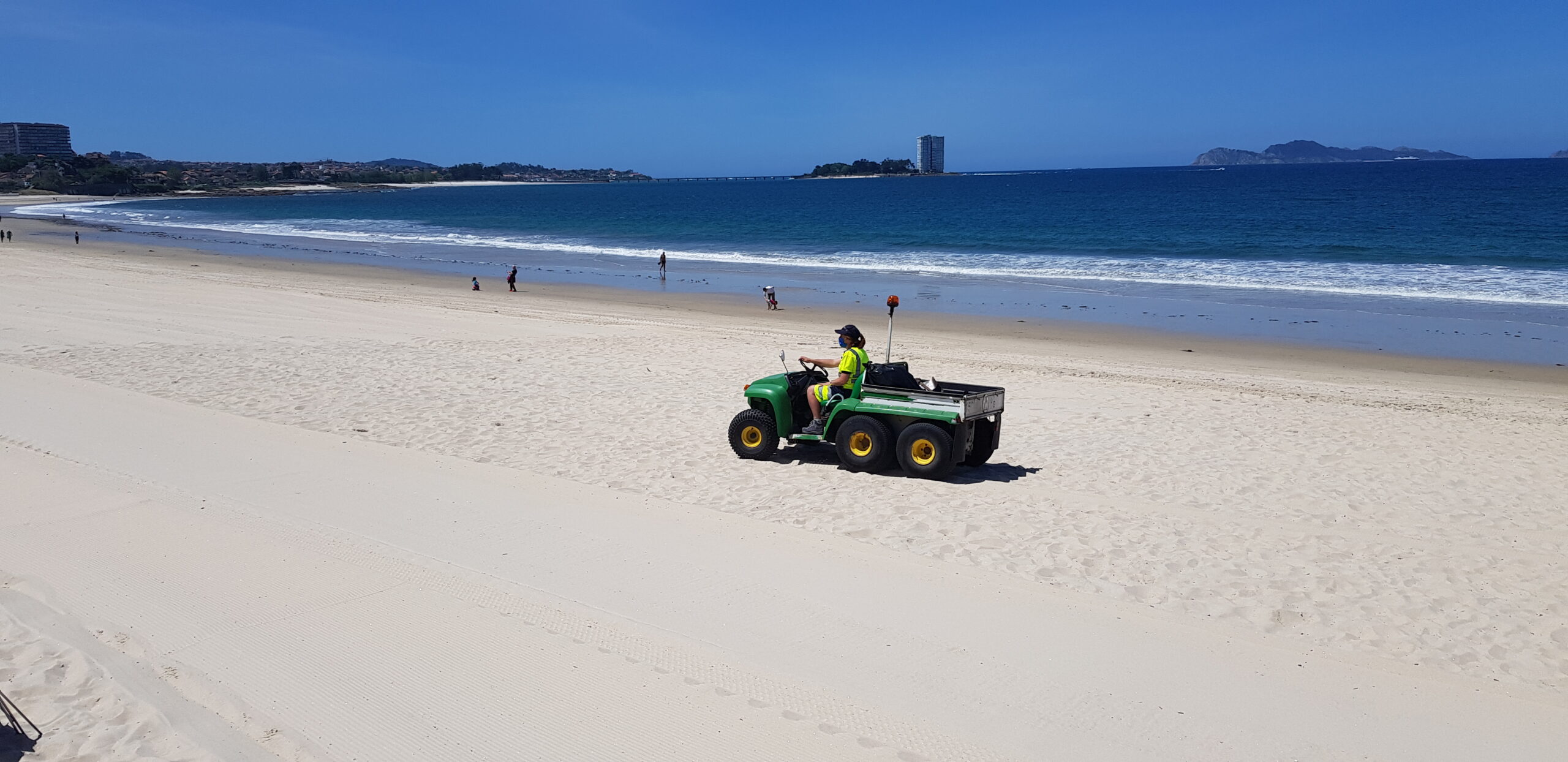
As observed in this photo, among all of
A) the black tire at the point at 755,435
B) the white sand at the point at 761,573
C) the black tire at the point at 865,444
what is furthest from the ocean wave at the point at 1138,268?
the black tire at the point at 755,435

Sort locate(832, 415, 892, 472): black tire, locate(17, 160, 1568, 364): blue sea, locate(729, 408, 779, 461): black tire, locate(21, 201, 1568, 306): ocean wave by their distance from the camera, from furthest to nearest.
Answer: locate(21, 201, 1568, 306): ocean wave
locate(17, 160, 1568, 364): blue sea
locate(729, 408, 779, 461): black tire
locate(832, 415, 892, 472): black tire

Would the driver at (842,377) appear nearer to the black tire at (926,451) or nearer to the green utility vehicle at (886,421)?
the green utility vehicle at (886,421)

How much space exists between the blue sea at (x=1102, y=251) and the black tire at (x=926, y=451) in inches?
567

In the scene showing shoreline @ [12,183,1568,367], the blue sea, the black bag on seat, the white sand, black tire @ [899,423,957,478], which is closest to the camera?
the white sand

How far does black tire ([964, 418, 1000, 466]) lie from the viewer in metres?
9.70

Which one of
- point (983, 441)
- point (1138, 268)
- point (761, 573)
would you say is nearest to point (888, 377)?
point (983, 441)

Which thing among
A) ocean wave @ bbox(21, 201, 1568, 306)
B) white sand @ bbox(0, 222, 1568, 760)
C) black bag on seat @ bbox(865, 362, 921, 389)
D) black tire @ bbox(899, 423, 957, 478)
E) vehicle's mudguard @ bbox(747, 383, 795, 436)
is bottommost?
white sand @ bbox(0, 222, 1568, 760)

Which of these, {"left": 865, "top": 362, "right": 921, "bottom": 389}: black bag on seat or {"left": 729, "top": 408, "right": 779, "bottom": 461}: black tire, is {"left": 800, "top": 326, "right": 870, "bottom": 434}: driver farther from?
{"left": 729, "top": 408, "right": 779, "bottom": 461}: black tire

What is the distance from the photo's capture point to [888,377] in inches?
382

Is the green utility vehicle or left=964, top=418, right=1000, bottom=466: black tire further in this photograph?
left=964, top=418, right=1000, bottom=466: black tire

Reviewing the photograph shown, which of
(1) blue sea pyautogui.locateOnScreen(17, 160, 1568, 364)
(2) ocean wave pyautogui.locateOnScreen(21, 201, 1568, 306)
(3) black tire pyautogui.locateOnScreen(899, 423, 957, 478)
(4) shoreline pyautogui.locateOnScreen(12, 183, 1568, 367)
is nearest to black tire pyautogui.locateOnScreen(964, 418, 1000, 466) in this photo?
(3) black tire pyautogui.locateOnScreen(899, 423, 957, 478)

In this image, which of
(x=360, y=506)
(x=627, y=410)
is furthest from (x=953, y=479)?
(x=360, y=506)

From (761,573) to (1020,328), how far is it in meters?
16.4

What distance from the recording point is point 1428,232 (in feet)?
147
